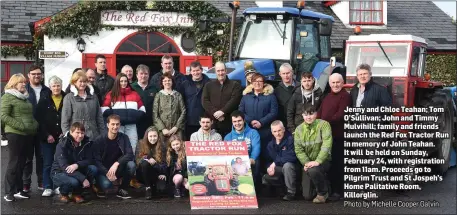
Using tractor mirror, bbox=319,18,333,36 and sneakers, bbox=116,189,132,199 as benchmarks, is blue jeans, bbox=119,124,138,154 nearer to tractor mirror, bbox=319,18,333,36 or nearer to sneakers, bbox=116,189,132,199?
sneakers, bbox=116,189,132,199

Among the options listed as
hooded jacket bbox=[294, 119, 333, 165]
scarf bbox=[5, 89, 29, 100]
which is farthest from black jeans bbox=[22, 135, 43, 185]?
hooded jacket bbox=[294, 119, 333, 165]

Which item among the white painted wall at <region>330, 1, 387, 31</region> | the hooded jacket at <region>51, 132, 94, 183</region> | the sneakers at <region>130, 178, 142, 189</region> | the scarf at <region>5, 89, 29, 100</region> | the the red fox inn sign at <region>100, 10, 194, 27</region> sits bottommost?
the sneakers at <region>130, 178, 142, 189</region>

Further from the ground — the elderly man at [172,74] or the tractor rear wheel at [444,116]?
the elderly man at [172,74]

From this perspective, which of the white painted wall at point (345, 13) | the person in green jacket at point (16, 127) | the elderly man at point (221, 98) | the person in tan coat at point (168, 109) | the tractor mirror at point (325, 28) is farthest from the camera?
the white painted wall at point (345, 13)

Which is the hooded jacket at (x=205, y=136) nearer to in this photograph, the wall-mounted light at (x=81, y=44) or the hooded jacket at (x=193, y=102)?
the hooded jacket at (x=193, y=102)

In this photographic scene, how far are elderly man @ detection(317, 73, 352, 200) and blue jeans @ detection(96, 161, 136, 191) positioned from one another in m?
2.57

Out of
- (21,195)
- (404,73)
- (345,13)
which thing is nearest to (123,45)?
(345,13)

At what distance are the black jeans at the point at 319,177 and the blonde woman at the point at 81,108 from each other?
2.83 metres

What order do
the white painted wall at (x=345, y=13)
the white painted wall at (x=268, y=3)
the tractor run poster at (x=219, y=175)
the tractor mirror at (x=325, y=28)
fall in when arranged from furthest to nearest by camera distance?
1. the white painted wall at (x=345, y=13)
2. the white painted wall at (x=268, y=3)
3. the tractor mirror at (x=325, y=28)
4. the tractor run poster at (x=219, y=175)

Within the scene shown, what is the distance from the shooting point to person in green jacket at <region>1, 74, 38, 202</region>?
846 cm

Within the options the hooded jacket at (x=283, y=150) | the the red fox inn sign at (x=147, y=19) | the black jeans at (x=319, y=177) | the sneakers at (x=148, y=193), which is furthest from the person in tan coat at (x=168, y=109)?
the the red fox inn sign at (x=147, y=19)

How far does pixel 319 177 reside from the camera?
8.27 metres

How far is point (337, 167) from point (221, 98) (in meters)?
1.84

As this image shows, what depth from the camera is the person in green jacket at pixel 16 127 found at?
8461 mm
